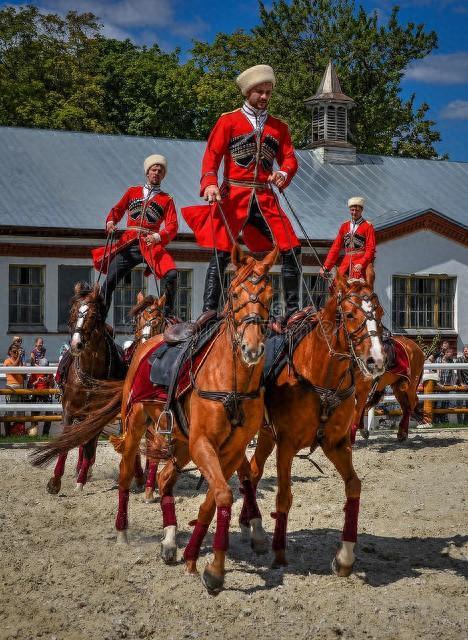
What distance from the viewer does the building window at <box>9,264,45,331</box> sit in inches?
1061

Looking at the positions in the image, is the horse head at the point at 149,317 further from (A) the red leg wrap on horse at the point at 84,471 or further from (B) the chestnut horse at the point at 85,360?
(A) the red leg wrap on horse at the point at 84,471

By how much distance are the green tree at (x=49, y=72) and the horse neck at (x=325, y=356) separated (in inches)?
1283

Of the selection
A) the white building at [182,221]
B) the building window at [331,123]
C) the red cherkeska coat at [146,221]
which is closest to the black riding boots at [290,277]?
the red cherkeska coat at [146,221]

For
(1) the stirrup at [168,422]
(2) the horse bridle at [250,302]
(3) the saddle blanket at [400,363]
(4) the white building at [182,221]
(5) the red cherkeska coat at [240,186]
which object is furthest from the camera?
(4) the white building at [182,221]

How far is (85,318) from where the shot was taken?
1173 cm

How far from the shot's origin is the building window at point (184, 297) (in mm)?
28312

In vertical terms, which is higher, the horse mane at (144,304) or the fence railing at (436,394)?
the horse mane at (144,304)

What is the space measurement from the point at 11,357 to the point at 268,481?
7.78m

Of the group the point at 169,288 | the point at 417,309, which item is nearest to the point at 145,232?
the point at 169,288

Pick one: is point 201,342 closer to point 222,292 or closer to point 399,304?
point 222,292

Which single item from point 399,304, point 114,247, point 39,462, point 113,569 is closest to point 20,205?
point 399,304

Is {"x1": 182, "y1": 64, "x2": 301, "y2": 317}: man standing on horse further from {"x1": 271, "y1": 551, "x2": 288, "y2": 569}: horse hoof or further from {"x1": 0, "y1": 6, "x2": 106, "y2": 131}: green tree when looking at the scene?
{"x1": 0, "y1": 6, "x2": 106, "y2": 131}: green tree

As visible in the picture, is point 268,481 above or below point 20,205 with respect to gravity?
below

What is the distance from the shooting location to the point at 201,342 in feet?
27.5
